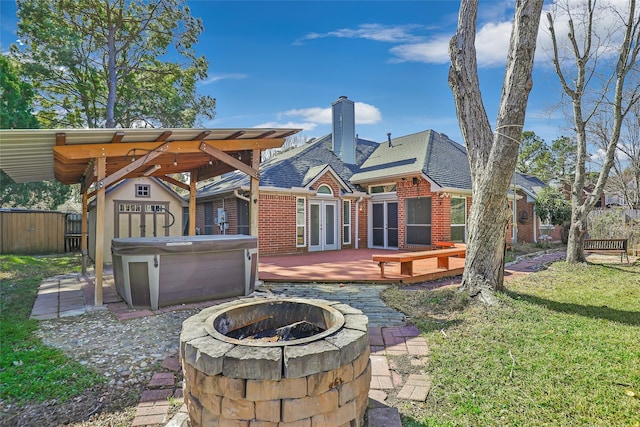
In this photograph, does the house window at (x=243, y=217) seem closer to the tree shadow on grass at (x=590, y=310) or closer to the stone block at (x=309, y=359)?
the tree shadow on grass at (x=590, y=310)

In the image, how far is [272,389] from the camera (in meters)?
1.95

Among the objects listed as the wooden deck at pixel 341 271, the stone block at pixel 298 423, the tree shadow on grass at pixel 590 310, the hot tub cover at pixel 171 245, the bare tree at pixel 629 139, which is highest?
the bare tree at pixel 629 139

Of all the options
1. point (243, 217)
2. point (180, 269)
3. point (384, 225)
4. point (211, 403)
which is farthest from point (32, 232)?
point (211, 403)

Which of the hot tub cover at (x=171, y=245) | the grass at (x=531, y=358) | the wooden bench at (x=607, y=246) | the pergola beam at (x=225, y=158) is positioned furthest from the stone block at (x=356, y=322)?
the wooden bench at (x=607, y=246)

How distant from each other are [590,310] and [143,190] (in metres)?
12.7

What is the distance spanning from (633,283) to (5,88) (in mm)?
19939

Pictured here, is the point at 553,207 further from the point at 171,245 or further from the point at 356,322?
the point at 356,322

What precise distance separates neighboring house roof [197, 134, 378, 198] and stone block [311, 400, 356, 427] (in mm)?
9635

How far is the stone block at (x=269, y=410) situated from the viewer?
6.40 ft

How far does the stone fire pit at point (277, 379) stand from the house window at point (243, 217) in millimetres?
9709

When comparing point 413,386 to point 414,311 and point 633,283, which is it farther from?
point 633,283

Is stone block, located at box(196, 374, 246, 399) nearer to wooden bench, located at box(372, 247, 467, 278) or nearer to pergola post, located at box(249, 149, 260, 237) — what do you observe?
pergola post, located at box(249, 149, 260, 237)

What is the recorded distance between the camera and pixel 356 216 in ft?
45.6

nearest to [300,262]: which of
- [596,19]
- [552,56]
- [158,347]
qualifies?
[158,347]
